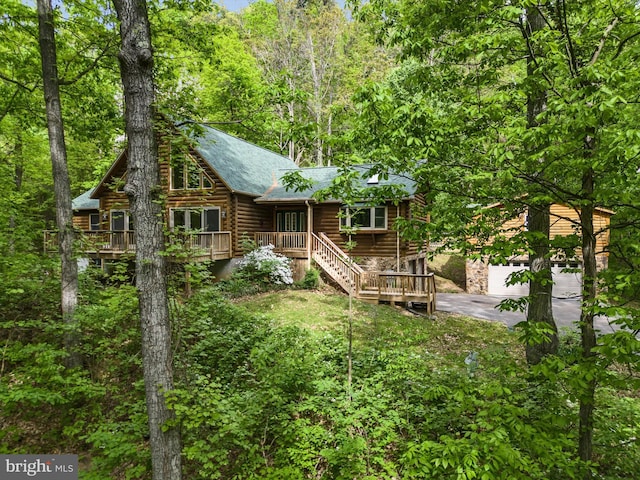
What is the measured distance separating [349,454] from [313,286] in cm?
1074

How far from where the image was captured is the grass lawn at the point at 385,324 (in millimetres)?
9148

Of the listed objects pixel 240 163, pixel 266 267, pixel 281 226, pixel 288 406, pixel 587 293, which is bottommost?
pixel 288 406

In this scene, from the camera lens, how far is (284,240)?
16.5 m

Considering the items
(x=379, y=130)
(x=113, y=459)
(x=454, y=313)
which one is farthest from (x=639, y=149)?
(x=454, y=313)

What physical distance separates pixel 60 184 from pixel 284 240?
1062 cm

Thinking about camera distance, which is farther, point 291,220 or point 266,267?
point 291,220

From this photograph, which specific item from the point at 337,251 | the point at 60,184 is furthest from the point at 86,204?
the point at 60,184

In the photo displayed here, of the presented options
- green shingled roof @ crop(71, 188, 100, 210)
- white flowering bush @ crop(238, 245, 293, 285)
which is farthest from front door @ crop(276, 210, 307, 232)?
green shingled roof @ crop(71, 188, 100, 210)

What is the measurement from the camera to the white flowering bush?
15.2 metres

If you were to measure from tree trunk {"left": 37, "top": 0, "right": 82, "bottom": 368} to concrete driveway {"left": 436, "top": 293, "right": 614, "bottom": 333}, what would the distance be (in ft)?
40.8

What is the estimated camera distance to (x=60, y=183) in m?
6.48

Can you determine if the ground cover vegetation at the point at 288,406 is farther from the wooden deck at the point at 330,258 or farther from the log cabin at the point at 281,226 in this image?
the log cabin at the point at 281,226

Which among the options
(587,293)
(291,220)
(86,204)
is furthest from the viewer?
(86,204)

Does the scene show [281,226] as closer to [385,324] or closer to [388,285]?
[388,285]
